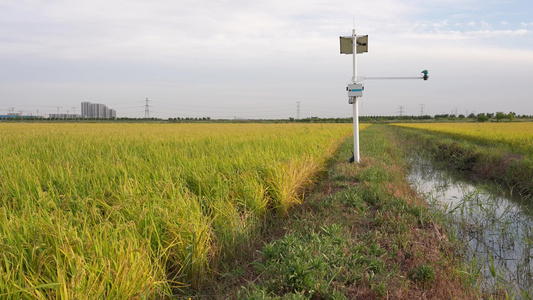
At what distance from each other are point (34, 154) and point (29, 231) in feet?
17.0

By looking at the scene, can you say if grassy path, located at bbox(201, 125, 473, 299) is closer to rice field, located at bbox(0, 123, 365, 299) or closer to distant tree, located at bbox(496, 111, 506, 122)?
rice field, located at bbox(0, 123, 365, 299)

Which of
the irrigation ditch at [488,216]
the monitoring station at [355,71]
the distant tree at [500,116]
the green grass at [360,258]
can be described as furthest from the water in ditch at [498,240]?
the distant tree at [500,116]

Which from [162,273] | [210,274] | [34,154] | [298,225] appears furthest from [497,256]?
[34,154]

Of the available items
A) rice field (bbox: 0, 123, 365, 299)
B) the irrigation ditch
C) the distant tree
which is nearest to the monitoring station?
the irrigation ditch

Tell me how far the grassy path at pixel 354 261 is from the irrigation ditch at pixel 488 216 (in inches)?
14.9

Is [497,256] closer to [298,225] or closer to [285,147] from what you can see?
[298,225]

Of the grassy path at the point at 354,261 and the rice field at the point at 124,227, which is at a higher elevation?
the rice field at the point at 124,227

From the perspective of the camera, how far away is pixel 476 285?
107 inches

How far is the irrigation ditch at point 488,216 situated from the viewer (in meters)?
3.04

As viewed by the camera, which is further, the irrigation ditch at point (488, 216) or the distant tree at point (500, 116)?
the distant tree at point (500, 116)

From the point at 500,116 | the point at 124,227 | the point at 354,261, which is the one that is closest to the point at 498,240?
the point at 354,261

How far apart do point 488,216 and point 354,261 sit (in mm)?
3645

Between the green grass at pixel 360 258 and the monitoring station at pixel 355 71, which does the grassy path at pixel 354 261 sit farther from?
the monitoring station at pixel 355 71

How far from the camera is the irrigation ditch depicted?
304 centimetres
